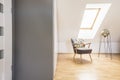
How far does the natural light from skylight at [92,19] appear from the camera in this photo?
187 inches

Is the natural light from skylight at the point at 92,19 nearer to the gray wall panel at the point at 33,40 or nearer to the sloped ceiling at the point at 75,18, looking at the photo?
the sloped ceiling at the point at 75,18

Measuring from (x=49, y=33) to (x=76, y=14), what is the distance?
2324 millimetres

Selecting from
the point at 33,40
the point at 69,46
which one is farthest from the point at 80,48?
the point at 33,40

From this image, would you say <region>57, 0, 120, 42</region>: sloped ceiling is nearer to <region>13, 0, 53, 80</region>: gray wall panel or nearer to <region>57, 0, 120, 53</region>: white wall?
<region>57, 0, 120, 53</region>: white wall

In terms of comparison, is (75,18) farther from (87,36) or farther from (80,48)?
(87,36)

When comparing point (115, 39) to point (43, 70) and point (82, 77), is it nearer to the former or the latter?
point (82, 77)

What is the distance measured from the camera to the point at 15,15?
2643 millimetres

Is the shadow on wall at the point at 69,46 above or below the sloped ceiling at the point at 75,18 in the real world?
below

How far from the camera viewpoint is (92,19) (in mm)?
5691

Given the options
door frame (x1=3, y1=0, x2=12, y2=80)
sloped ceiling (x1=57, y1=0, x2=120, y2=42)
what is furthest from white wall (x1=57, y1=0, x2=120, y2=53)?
door frame (x1=3, y1=0, x2=12, y2=80)

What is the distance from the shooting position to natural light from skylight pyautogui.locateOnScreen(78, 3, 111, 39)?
476cm

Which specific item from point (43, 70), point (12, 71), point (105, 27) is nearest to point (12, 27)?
point (12, 71)

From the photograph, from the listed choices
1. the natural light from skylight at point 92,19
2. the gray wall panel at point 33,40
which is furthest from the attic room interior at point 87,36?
the gray wall panel at point 33,40

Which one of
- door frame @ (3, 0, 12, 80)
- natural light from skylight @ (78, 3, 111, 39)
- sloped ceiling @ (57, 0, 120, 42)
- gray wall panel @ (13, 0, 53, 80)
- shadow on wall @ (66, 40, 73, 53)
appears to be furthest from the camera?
shadow on wall @ (66, 40, 73, 53)
